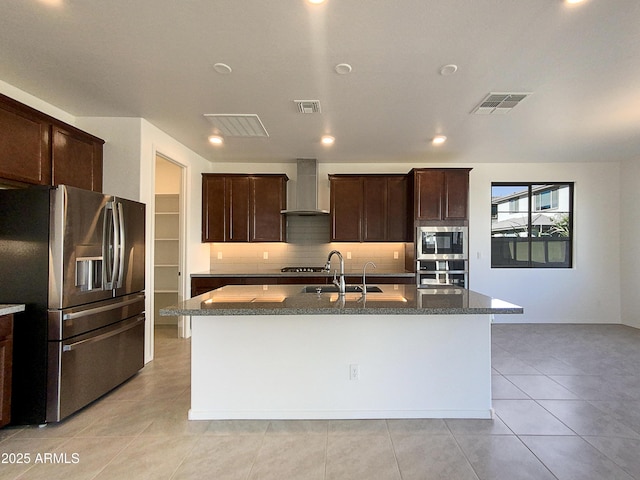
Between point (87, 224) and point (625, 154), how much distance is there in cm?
696

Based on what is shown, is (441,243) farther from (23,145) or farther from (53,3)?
(23,145)

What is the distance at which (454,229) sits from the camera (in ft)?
15.8

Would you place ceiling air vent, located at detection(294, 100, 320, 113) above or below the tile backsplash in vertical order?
above

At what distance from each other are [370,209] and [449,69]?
2781 millimetres

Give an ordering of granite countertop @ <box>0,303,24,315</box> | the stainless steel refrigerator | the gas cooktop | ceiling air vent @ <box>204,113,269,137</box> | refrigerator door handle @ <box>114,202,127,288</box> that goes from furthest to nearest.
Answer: the gas cooktop
ceiling air vent @ <box>204,113,269,137</box>
refrigerator door handle @ <box>114,202,127,288</box>
the stainless steel refrigerator
granite countertop @ <box>0,303,24,315</box>

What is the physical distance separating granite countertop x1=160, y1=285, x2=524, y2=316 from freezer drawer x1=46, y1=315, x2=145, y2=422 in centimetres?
96

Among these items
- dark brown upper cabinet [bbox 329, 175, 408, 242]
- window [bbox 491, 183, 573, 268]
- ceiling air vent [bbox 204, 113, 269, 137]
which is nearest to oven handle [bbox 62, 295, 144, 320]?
ceiling air vent [bbox 204, 113, 269, 137]

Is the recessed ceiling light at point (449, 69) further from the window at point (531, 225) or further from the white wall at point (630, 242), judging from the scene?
the white wall at point (630, 242)

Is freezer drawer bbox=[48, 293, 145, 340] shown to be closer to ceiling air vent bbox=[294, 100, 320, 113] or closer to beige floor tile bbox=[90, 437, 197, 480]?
beige floor tile bbox=[90, 437, 197, 480]

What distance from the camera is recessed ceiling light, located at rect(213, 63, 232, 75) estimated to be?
2.47 meters

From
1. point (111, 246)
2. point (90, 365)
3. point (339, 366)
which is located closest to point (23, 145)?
point (111, 246)

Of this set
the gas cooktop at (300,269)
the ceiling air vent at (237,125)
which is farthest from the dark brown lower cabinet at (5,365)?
the gas cooktop at (300,269)

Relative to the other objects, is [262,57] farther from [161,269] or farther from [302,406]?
[161,269]

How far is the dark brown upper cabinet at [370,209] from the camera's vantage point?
514 cm
